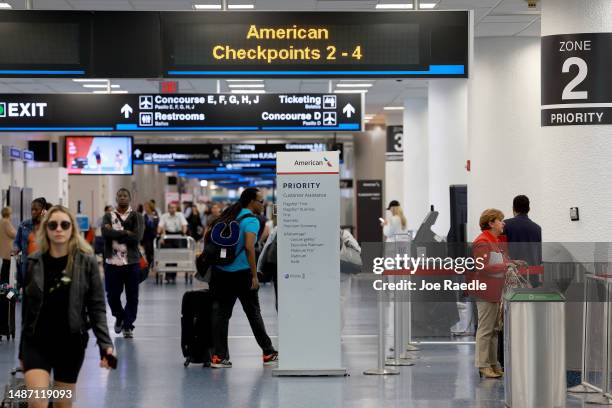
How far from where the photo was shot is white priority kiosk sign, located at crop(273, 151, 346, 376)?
373 inches

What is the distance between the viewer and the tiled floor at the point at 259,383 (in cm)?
824

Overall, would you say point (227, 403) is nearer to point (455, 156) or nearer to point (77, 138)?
point (455, 156)

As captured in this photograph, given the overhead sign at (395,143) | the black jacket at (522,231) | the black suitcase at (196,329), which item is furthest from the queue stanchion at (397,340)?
the overhead sign at (395,143)

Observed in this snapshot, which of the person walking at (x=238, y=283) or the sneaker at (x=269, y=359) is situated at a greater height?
the person walking at (x=238, y=283)

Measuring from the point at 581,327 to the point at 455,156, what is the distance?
8367 mm

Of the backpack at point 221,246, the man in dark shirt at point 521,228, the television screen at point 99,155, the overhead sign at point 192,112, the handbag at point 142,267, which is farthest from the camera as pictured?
the television screen at point 99,155

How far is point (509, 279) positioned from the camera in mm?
9109

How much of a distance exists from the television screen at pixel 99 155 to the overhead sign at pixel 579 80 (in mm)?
14010

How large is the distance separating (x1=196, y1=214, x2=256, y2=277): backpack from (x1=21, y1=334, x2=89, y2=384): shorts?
413 centimetres

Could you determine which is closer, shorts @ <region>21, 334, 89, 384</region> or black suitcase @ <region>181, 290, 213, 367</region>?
shorts @ <region>21, 334, 89, 384</region>

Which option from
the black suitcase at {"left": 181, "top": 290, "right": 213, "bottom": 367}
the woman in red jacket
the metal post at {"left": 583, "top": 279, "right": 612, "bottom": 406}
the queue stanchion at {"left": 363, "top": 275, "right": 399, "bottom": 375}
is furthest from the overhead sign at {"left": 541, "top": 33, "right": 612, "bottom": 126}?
the black suitcase at {"left": 181, "top": 290, "right": 213, "bottom": 367}

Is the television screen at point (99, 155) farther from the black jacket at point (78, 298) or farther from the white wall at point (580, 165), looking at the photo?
the black jacket at point (78, 298)

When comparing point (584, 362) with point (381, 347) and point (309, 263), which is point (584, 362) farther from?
point (309, 263)

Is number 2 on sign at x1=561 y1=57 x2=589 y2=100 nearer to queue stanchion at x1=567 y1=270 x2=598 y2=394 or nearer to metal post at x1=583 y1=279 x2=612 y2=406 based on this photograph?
queue stanchion at x1=567 y1=270 x2=598 y2=394
